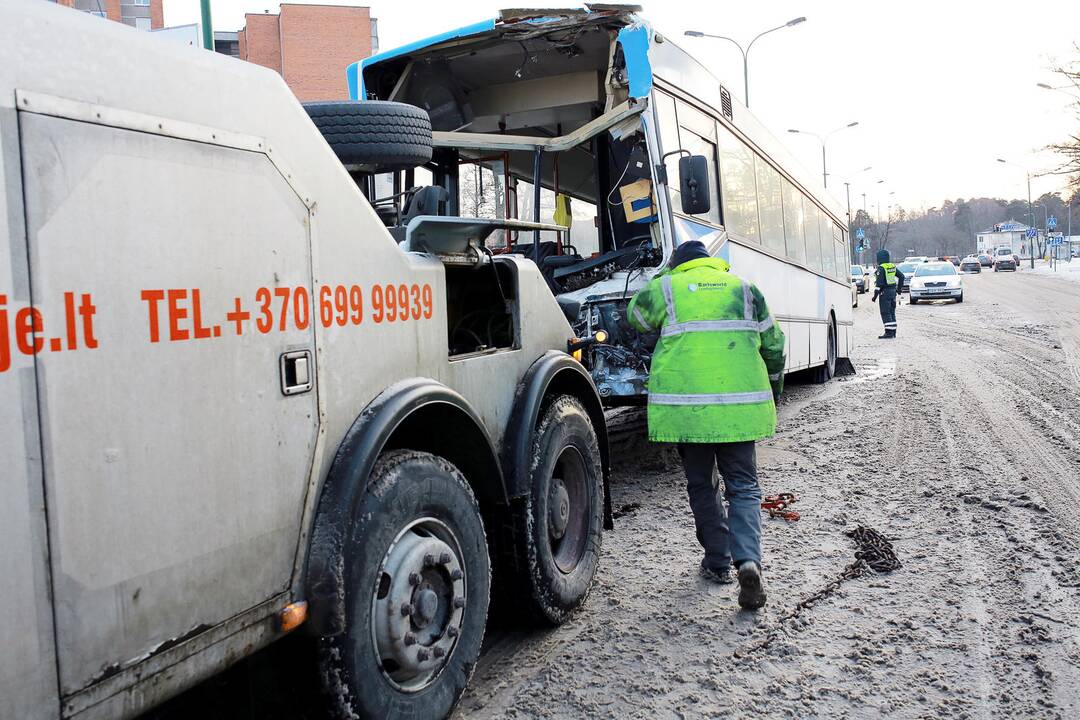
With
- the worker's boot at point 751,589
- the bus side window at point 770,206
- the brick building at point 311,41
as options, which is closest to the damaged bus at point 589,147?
the bus side window at point 770,206

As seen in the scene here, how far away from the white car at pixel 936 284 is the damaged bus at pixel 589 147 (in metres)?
28.4

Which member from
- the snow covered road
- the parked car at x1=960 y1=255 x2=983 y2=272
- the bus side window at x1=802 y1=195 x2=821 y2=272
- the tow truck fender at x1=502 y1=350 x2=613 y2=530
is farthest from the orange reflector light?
the parked car at x1=960 y1=255 x2=983 y2=272

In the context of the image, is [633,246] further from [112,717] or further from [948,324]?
[948,324]

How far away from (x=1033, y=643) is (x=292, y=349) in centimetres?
323

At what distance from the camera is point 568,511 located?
434 cm

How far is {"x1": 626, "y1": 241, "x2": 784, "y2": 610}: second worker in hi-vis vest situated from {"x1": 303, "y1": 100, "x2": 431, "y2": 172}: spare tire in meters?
1.73

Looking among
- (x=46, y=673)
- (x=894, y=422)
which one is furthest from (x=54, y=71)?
(x=894, y=422)

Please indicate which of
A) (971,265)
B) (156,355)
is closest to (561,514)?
(156,355)

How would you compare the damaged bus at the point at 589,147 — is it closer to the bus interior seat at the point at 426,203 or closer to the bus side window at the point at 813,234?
the bus interior seat at the point at 426,203

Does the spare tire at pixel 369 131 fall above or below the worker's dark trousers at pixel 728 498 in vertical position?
above

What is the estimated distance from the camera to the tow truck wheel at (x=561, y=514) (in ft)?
12.8

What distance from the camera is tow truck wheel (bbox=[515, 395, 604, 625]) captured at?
3895 mm

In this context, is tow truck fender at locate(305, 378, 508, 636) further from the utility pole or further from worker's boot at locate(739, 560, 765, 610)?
the utility pole

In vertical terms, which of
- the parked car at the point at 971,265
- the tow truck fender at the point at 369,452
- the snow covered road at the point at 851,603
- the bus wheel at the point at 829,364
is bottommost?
the snow covered road at the point at 851,603
